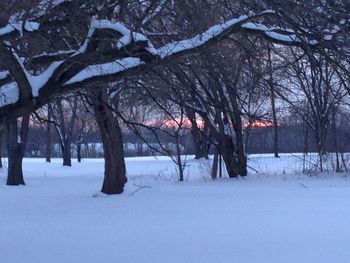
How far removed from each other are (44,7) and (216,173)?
50.4 feet

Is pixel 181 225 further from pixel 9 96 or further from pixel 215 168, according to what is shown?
pixel 215 168

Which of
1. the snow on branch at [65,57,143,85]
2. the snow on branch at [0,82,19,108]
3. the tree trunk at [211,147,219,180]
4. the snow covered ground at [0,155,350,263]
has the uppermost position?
the snow on branch at [65,57,143,85]

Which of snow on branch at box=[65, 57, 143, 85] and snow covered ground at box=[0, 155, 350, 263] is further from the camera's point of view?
snow covered ground at box=[0, 155, 350, 263]

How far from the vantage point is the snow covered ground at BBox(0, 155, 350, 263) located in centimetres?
755

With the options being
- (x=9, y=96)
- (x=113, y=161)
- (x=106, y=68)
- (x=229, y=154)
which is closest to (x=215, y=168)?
(x=229, y=154)

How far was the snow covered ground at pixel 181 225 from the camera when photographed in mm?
7547

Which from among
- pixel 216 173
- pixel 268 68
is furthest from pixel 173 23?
pixel 216 173

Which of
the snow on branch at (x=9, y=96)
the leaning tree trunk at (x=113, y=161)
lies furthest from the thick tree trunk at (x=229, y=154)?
the snow on branch at (x=9, y=96)

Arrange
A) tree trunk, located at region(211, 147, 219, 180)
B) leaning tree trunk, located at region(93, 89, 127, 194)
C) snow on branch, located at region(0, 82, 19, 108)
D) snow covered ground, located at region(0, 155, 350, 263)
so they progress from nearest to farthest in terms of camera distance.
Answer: snow on branch, located at region(0, 82, 19, 108) → snow covered ground, located at region(0, 155, 350, 263) → leaning tree trunk, located at region(93, 89, 127, 194) → tree trunk, located at region(211, 147, 219, 180)

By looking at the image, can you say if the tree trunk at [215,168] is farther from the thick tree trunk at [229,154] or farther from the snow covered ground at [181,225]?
the snow covered ground at [181,225]

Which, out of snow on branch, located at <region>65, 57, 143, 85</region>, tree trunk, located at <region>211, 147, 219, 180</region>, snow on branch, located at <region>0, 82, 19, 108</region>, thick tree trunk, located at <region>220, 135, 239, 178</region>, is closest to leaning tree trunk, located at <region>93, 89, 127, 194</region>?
thick tree trunk, located at <region>220, 135, 239, 178</region>

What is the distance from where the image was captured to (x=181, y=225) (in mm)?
9883

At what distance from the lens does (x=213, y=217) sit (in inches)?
426

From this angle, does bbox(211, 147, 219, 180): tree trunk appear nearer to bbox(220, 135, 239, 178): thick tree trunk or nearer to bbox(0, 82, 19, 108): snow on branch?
bbox(220, 135, 239, 178): thick tree trunk
